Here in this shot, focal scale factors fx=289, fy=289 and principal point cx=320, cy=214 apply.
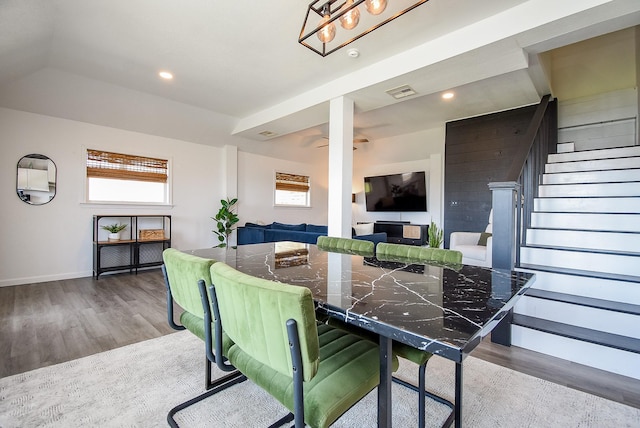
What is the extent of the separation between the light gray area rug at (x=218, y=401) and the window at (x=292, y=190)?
18.3 feet

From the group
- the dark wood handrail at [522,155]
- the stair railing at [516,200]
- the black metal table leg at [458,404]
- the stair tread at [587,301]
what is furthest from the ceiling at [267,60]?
the black metal table leg at [458,404]

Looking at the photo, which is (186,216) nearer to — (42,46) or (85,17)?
(42,46)

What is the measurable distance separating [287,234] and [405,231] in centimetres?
335

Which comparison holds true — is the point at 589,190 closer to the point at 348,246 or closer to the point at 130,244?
the point at 348,246

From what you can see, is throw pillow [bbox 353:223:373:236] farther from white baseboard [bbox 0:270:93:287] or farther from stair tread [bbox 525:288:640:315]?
white baseboard [bbox 0:270:93:287]

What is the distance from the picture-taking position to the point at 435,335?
75cm

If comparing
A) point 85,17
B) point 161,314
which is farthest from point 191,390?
point 85,17

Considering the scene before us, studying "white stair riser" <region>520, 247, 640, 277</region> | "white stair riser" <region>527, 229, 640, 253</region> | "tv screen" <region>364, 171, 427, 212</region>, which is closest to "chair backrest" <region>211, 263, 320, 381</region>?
"white stair riser" <region>520, 247, 640, 277</region>

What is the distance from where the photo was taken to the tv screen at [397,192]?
6.88 metres

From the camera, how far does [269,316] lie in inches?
34.9

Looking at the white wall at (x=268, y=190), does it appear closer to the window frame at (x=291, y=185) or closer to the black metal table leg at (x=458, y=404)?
the window frame at (x=291, y=185)

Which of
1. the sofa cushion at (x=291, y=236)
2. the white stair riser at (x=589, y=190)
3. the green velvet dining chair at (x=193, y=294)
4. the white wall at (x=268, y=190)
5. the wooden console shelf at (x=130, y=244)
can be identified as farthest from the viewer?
the white wall at (x=268, y=190)

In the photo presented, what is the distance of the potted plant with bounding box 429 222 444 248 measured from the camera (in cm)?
546

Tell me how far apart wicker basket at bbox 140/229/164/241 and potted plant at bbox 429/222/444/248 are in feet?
16.1
